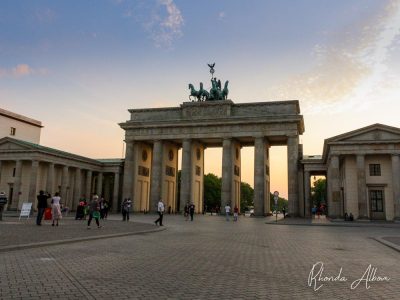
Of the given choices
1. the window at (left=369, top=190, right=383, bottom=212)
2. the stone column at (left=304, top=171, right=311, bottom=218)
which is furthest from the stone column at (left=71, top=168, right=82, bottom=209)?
the window at (left=369, top=190, right=383, bottom=212)

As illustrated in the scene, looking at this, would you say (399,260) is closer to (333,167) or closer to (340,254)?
(340,254)

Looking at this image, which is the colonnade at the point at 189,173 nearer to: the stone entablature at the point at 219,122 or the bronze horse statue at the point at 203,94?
the stone entablature at the point at 219,122

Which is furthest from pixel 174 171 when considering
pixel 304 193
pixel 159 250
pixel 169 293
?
pixel 169 293

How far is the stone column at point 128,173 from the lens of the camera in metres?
67.1

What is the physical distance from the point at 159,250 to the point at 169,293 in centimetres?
713

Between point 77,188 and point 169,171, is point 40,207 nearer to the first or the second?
point 77,188

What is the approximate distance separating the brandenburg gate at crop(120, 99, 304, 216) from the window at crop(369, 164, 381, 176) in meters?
13.3

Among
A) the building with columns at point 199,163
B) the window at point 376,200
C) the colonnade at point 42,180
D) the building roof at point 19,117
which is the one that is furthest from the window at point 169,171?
the window at point 376,200

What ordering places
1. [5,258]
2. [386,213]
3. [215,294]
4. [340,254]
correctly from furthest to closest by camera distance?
[386,213] < [340,254] < [5,258] < [215,294]

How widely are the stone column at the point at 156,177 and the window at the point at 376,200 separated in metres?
33.8

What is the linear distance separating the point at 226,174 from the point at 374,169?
911 inches

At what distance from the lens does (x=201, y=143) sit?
7144 centimetres

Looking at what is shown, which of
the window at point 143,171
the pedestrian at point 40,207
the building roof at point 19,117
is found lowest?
the pedestrian at point 40,207

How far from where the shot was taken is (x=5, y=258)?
11453mm
